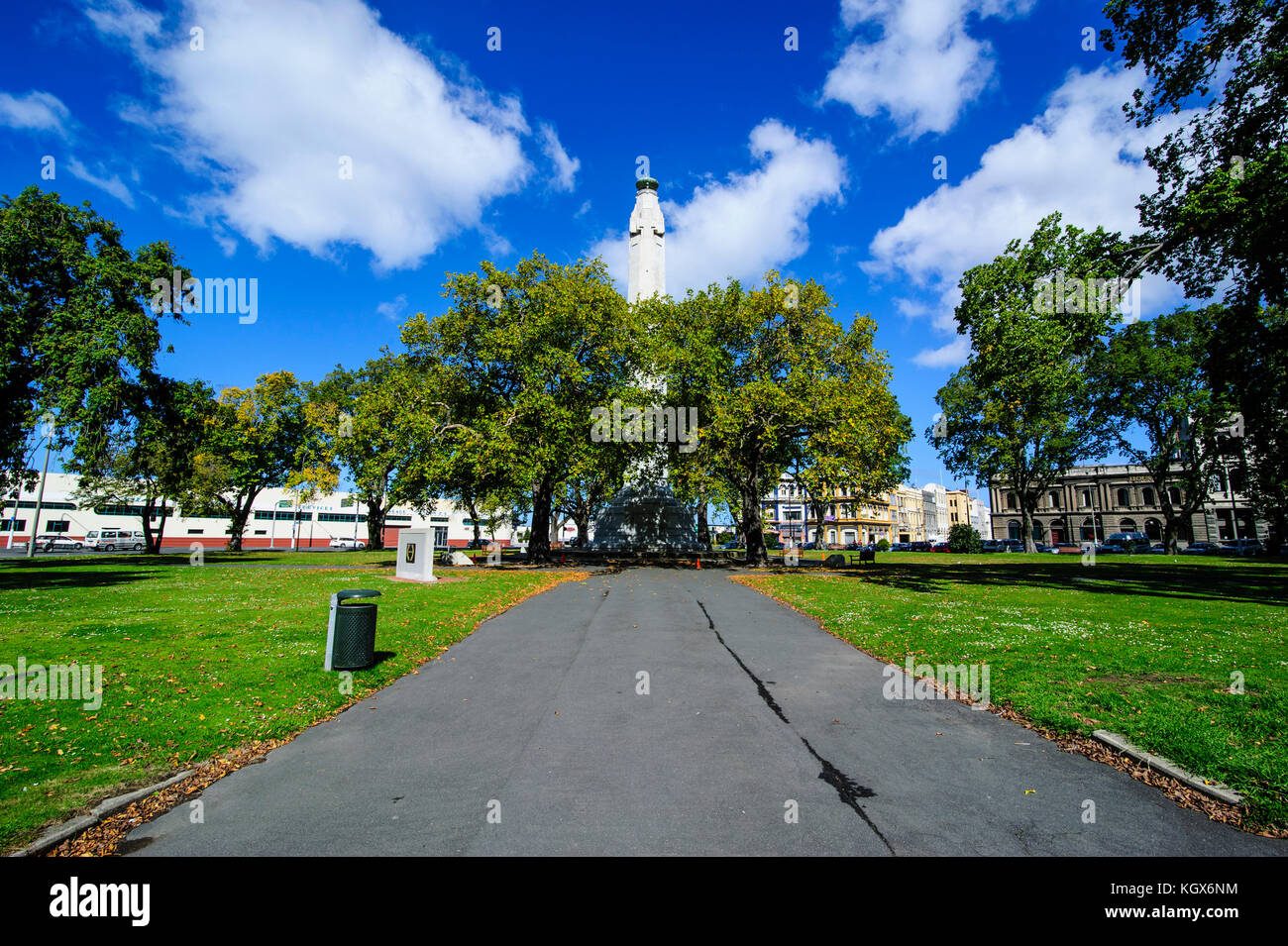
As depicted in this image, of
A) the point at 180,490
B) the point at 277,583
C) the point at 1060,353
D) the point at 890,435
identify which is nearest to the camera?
the point at 1060,353

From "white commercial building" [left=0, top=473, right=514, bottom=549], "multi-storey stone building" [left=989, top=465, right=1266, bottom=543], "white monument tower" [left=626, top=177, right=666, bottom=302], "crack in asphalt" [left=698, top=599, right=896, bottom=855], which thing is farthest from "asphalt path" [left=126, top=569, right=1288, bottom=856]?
"multi-storey stone building" [left=989, top=465, right=1266, bottom=543]

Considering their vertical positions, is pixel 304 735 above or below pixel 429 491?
below

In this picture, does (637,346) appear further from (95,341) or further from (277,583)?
(95,341)

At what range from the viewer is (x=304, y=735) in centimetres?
646

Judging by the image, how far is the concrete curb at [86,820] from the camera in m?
3.95

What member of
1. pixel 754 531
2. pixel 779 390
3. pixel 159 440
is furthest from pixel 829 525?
pixel 159 440

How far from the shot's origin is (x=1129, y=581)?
22828 millimetres

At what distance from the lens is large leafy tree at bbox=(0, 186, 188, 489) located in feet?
74.1

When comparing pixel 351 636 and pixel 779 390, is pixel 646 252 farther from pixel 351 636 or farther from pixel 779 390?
pixel 351 636

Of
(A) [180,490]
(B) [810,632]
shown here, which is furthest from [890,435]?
(A) [180,490]

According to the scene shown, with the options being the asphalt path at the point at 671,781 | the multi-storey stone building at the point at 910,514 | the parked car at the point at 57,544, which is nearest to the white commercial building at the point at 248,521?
the parked car at the point at 57,544

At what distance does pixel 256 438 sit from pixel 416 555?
31.5m

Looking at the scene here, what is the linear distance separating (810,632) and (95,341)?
28.4 meters

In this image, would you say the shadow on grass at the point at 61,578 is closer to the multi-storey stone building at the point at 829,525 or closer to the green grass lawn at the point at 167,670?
the green grass lawn at the point at 167,670
